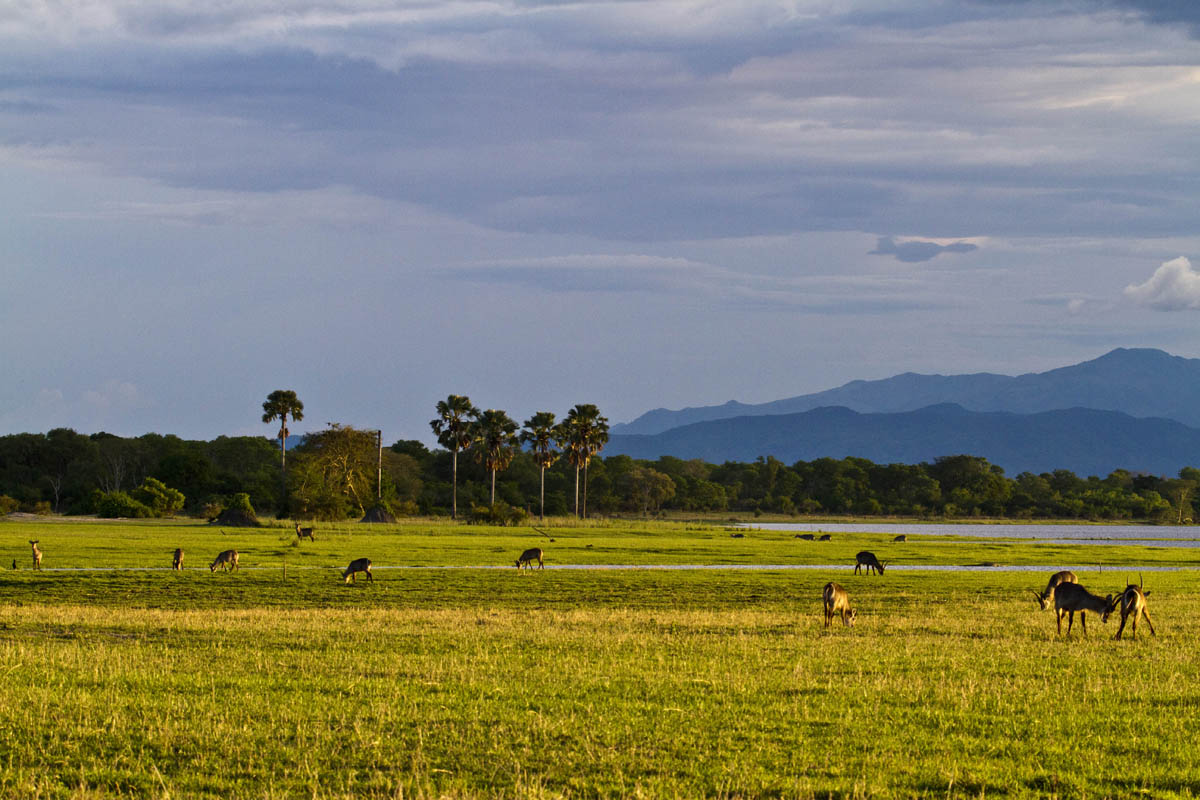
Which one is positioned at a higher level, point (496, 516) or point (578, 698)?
point (578, 698)

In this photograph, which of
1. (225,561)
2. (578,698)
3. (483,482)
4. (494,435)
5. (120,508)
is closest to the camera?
(578,698)

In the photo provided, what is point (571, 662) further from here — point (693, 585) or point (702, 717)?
point (693, 585)

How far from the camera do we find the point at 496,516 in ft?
315

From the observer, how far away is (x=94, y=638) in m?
20.4

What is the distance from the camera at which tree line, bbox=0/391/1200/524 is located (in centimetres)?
10388

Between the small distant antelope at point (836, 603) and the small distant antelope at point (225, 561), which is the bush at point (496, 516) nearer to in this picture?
the small distant antelope at point (225, 561)

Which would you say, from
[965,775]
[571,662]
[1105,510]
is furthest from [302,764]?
[1105,510]

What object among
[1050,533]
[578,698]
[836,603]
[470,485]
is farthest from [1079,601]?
[470,485]

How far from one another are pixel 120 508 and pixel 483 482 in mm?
56213

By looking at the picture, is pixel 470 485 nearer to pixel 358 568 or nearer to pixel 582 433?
pixel 582 433

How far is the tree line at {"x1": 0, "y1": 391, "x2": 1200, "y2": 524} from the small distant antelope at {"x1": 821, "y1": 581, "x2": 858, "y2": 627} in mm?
70220

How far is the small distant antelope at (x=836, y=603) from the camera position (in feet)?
78.8

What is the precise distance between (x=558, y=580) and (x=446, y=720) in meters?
26.7

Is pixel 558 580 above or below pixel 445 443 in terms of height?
below
